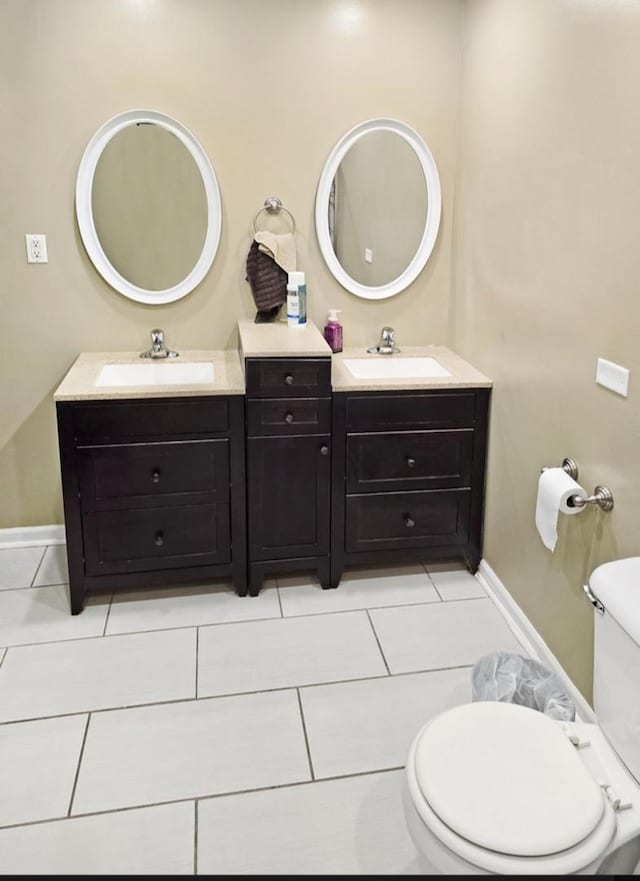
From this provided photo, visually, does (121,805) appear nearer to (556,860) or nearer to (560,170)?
(556,860)

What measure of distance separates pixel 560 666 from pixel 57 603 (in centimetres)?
170

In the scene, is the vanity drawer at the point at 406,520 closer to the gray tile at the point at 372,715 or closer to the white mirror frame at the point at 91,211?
the gray tile at the point at 372,715

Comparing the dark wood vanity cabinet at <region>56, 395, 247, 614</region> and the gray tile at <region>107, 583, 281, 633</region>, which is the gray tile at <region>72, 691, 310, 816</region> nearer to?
the gray tile at <region>107, 583, 281, 633</region>

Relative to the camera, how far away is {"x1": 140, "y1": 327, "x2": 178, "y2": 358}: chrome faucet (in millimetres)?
3037

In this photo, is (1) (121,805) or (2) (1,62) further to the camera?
(2) (1,62)

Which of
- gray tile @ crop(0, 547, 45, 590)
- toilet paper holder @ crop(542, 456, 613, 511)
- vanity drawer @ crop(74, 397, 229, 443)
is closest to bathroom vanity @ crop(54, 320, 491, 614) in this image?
vanity drawer @ crop(74, 397, 229, 443)

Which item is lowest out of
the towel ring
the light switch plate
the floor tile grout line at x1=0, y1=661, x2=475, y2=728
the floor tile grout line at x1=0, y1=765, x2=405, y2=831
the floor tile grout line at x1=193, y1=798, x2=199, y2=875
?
the floor tile grout line at x1=193, y1=798, x2=199, y2=875

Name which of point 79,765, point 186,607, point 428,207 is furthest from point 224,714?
point 428,207

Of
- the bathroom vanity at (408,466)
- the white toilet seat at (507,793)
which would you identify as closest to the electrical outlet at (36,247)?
the bathroom vanity at (408,466)

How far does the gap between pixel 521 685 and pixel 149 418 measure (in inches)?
55.7

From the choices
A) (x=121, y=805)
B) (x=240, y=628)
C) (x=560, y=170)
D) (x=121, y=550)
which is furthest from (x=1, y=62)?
(x=121, y=805)

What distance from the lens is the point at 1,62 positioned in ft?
8.95

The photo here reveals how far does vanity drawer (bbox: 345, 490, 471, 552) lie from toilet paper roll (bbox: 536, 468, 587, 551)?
2.43ft

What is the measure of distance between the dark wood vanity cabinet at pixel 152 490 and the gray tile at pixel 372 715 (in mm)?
686
